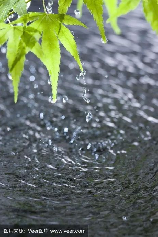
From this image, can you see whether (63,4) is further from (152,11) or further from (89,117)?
(89,117)

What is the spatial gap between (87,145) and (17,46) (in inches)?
69.7

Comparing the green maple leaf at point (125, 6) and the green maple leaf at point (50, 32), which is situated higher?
the green maple leaf at point (125, 6)

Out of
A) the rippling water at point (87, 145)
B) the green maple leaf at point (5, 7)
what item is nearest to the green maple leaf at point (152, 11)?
the green maple leaf at point (5, 7)

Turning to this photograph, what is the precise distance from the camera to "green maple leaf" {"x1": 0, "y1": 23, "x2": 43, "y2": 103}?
1.08 metres

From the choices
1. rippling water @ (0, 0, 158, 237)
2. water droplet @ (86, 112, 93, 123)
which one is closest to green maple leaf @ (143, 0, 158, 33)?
rippling water @ (0, 0, 158, 237)

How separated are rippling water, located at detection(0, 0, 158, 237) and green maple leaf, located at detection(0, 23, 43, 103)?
0.99 meters

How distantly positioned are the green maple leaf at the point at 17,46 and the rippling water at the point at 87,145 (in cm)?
99

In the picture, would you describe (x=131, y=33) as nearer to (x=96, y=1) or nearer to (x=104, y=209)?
(x=104, y=209)

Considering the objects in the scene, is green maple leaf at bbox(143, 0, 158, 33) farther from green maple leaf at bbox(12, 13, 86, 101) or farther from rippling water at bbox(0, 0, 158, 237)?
rippling water at bbox(0, 0, 158, 237)

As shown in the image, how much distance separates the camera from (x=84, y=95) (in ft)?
12.0

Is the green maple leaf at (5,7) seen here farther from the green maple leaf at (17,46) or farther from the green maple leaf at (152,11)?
the green maple leaf at (152,11)

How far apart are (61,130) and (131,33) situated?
2931 millimetres

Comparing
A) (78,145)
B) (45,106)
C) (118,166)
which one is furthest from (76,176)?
(45,106)

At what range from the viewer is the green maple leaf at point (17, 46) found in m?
1.08
